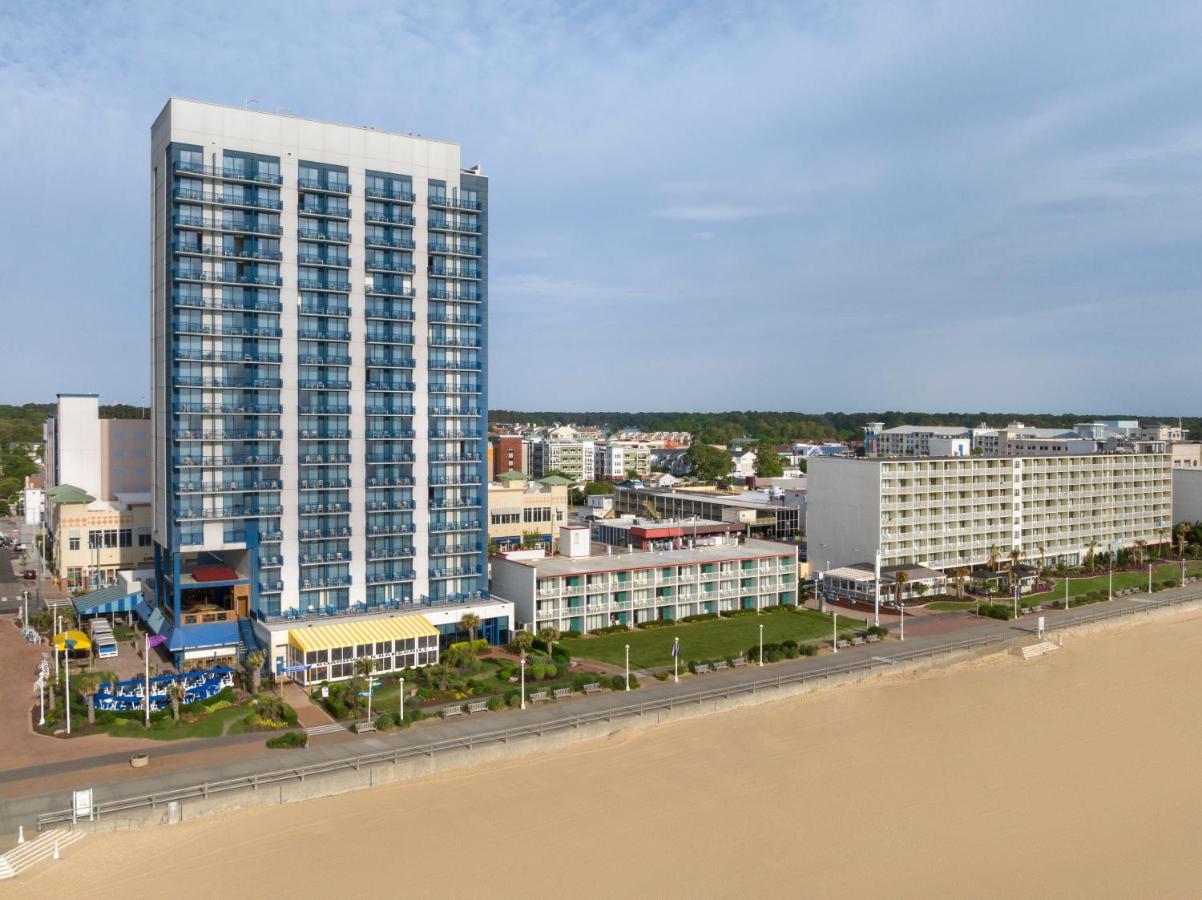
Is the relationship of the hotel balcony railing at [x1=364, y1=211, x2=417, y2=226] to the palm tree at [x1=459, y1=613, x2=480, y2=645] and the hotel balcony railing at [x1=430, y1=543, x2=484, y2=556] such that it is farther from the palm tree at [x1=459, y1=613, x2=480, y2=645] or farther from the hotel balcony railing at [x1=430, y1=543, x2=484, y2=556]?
the palm tree at [x1=459, y1=613, x2=480, y2=645]

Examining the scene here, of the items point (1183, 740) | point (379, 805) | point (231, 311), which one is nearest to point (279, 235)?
point (231, 311)

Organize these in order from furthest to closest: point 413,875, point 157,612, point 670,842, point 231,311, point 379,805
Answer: point 157,612, point 231,311, point 379,805, point 670,842, point 413,875

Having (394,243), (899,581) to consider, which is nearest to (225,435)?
(394,243)

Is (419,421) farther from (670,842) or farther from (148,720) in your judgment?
(670,842)

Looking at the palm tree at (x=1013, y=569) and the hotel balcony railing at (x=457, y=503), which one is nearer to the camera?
the hotel balcony railing at (x=457, y=503)

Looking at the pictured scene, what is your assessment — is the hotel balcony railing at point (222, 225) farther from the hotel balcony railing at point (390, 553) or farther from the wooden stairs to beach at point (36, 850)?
the wooden stairs to beach at point (36, 850)

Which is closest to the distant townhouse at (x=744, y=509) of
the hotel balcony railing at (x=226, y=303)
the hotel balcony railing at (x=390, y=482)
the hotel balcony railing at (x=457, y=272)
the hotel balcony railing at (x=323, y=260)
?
the hotel balcony railing at (x=390, y=482)
